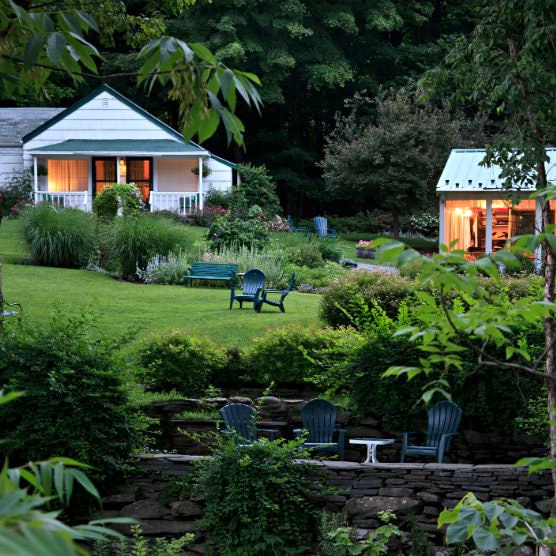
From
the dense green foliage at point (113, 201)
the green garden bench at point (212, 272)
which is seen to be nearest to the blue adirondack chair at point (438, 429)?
the green garden bench at point (212, 272)

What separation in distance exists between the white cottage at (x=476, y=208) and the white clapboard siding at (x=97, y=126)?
1214cm

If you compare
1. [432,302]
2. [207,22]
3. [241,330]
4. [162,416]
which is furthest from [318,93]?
[432,302]

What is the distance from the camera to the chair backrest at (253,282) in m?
16.1

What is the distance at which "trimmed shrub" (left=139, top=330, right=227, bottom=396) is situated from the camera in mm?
11609

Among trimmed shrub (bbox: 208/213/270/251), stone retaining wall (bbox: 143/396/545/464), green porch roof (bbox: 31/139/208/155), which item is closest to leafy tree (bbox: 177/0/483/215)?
green porch roof (bbox: 31/139/208/155)

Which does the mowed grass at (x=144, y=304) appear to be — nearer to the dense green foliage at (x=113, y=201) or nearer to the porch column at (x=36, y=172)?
the dense green foliage at (x=113, y=201)

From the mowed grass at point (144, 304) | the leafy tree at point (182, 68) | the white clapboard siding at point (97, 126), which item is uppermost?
the white clapboard siding at point (97, 126)

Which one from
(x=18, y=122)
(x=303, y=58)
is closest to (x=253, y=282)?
(x=18, y=122)

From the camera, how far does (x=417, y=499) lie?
8.91m

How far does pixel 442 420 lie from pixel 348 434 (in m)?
1.15

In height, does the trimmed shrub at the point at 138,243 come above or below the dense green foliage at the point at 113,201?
below

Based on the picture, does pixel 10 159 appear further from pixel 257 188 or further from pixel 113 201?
pixel 113 201

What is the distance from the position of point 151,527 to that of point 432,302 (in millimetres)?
5141

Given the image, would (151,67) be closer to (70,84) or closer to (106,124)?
(106,124)
